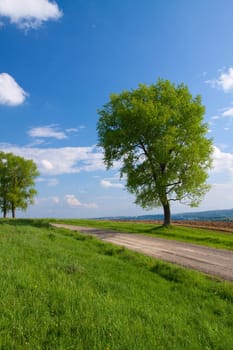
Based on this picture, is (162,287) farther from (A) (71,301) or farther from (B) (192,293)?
(A) (71,301)

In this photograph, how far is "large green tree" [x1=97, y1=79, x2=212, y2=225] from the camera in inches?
1135

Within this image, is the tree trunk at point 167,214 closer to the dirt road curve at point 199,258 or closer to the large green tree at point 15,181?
the dirt road curve at point 199,258

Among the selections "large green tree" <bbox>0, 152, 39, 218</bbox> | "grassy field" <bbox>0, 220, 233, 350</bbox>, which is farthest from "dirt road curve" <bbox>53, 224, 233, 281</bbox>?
"large green tree" <bbox>0, 152, 39, 218</bbox>

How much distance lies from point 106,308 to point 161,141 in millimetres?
23581

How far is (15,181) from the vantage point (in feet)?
179

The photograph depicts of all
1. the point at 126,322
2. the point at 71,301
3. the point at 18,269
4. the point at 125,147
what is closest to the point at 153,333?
the point at 126,322

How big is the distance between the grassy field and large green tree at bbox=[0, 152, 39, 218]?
152ft

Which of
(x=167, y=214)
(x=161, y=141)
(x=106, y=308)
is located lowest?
(x=106, y=308)

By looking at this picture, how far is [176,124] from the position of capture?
98.3ft

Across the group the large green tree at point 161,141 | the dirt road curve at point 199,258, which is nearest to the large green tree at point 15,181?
the large green tree at point 161,141

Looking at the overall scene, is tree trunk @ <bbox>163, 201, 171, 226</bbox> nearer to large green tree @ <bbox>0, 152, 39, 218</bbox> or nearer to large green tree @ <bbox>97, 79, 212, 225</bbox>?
large green tree @ <bbox>97, 79, 212, 225</bbox>

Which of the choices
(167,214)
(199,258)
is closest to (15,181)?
(167,214)

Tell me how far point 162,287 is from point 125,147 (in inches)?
914

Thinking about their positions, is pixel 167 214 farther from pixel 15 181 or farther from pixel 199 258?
pixel 15 181
